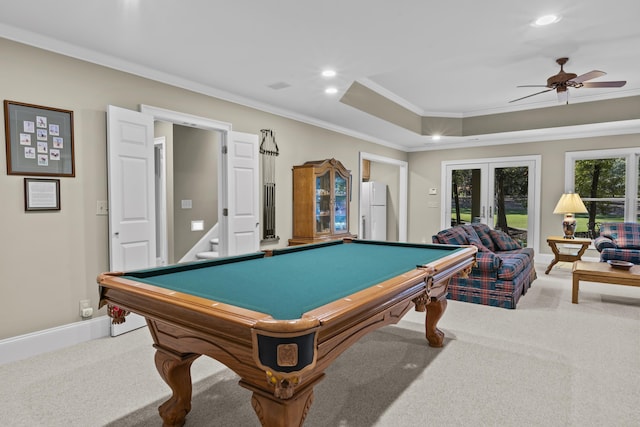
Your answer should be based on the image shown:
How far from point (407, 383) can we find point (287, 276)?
1125mm

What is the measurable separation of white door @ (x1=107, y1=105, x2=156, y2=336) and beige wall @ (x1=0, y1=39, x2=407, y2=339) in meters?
0.13

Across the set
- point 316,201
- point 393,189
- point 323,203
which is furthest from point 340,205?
point 393,189

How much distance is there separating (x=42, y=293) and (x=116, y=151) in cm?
125

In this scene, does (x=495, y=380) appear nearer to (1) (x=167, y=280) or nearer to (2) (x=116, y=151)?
(1) (x=167, y=280)

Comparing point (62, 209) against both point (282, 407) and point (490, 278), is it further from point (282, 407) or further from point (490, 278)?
point (490, 278)

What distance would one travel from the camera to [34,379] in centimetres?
238

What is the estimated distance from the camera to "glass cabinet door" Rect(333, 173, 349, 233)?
5.38 meters

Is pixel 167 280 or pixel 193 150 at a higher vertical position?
pixel 193 150

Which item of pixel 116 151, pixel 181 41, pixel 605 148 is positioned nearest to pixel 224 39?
pixel 181 41

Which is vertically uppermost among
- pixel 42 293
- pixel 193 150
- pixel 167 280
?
pixel 193 150

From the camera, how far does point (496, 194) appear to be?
23.6 ft

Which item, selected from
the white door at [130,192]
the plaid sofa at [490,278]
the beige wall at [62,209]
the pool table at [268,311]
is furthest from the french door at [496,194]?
the white door at [130,192]

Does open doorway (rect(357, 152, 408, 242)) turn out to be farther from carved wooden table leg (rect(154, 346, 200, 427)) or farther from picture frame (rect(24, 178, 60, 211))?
carved wooden table leg (rect(154, 346, 200, 427))

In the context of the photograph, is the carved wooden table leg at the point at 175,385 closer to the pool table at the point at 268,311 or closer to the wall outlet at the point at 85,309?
the pool table at the point at 268,311
